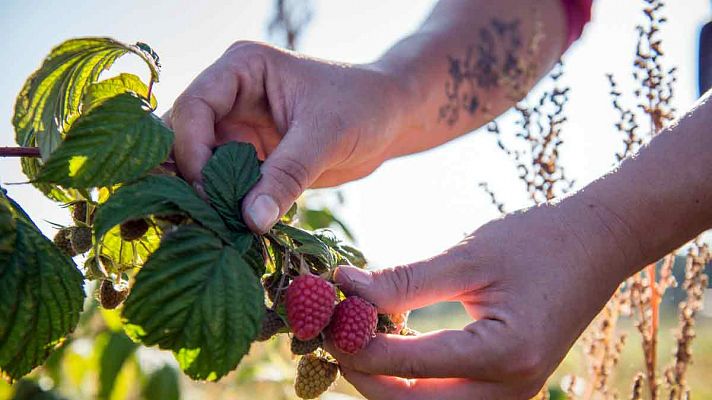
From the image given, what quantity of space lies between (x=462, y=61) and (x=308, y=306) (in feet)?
3.59

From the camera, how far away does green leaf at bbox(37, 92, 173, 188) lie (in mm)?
739

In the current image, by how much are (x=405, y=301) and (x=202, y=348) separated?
31 cm

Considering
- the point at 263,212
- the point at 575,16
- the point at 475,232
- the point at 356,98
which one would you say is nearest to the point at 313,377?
the point at 263,212

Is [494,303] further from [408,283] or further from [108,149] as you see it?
[108,149]

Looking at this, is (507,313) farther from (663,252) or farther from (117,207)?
(117,207)

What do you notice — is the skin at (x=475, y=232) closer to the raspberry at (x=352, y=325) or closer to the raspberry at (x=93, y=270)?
the raspberry at (x=352, y=325)

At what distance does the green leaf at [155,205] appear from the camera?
67 cm

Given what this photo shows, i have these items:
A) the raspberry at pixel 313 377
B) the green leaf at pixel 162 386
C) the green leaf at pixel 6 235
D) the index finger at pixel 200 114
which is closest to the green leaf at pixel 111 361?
the green leaf at pixel 162 386

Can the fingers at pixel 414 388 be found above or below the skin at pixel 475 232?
below

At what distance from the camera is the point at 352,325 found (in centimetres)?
79

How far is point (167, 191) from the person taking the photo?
2.39 ft

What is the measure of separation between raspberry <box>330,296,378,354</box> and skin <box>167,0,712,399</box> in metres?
0.05

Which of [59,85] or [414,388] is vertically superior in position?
[59,85]

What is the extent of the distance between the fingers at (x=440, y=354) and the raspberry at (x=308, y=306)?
3.9 inches
